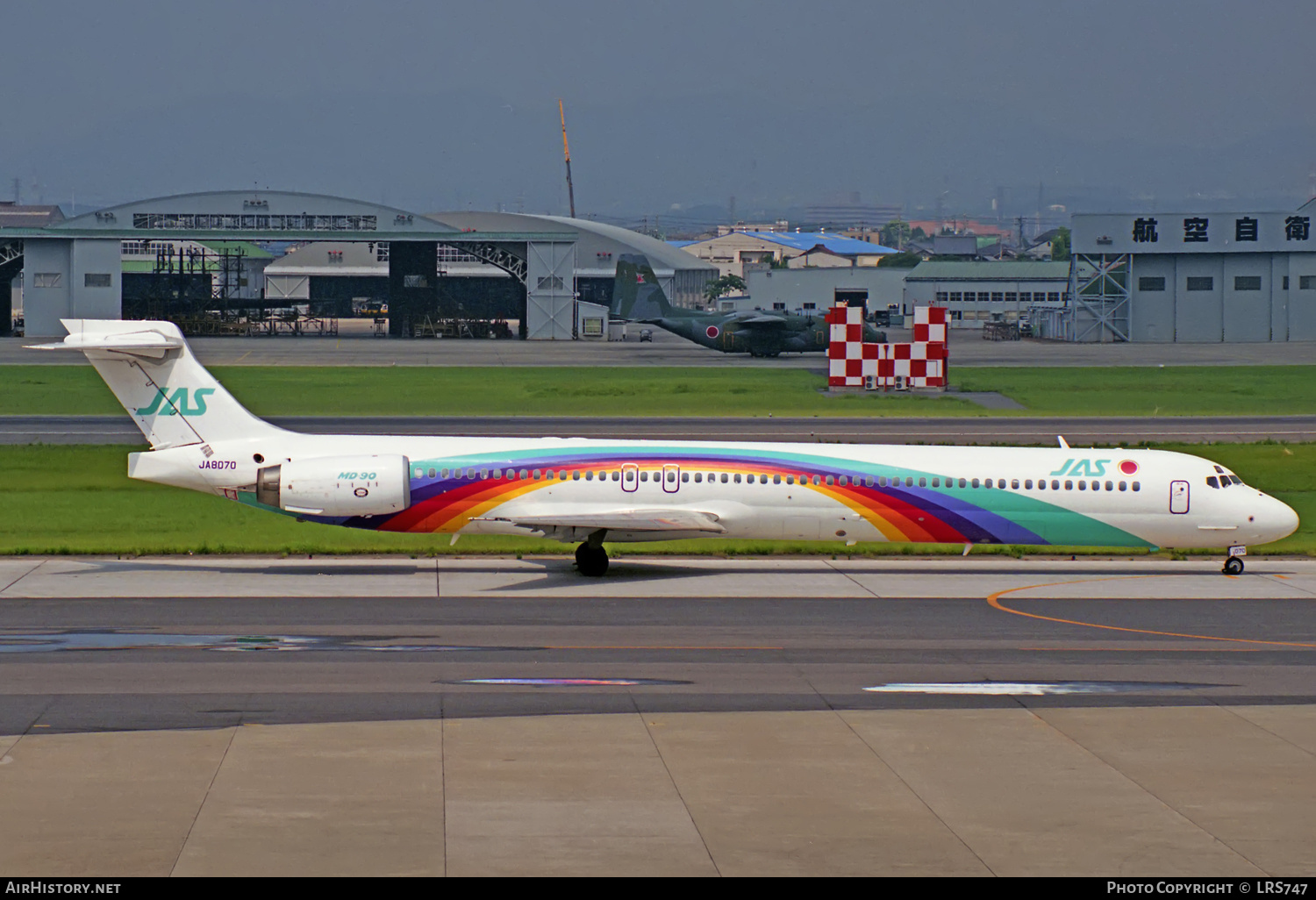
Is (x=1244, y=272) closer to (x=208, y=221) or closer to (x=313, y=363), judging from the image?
(x=313, y=363)

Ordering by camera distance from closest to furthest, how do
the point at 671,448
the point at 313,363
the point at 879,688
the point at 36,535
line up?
the point at 879,688
the point at 671,448
the point at 36,535
the point at 313,363

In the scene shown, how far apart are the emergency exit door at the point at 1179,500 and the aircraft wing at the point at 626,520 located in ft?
33.9

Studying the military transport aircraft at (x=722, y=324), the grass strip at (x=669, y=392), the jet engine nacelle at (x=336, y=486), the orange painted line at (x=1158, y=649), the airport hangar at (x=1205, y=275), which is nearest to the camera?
the orange painted line at (x=1158, y=649)

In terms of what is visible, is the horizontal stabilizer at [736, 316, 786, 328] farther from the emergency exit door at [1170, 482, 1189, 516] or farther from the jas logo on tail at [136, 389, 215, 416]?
the jas logo on tail at [136, 389, 215, 416]

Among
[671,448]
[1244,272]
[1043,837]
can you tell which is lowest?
[1043,837]

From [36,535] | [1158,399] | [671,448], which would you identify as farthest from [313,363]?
[671,448]

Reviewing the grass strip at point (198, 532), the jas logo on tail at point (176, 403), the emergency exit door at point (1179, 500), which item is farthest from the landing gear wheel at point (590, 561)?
the emergency exit door at point (1179, 500)

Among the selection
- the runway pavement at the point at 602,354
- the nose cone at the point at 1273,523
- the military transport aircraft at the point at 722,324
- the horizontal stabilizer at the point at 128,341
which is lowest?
the nose cone at the point at 1273,523

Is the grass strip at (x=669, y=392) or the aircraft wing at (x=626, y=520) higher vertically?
the grass strip at (x=669, y=392)

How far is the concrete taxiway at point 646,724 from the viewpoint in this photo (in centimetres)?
1495

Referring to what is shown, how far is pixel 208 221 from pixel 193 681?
381 ft

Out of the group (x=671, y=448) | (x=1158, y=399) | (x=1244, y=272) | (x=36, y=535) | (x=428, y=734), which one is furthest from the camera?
(x=1244, y=272)

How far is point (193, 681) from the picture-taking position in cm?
2205

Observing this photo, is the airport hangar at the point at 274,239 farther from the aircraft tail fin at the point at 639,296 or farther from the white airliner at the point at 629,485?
the white airliner at the point at 629,485
